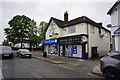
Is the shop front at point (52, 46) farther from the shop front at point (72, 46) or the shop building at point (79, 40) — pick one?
the shop front at point (72, 46)

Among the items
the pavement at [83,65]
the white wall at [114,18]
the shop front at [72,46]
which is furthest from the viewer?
the shop front at [72,46]

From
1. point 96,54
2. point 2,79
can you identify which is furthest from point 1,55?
point 96,54

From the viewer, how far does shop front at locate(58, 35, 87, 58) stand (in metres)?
13.9

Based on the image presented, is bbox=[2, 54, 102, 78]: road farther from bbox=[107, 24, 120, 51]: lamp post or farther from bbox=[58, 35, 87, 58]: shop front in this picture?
bbox=[58, 35, 87, 58]: shop front

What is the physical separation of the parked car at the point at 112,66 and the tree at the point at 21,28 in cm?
3025

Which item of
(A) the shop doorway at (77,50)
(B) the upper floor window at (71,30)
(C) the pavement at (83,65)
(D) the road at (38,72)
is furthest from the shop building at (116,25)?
(D) the road at (38,72)

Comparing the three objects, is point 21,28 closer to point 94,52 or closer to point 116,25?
point 94,52

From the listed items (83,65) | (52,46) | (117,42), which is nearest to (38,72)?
(83,65)

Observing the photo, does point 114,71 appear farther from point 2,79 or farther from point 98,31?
point 98,31

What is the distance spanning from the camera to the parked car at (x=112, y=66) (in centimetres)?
477

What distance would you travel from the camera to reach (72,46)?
15.5 metres

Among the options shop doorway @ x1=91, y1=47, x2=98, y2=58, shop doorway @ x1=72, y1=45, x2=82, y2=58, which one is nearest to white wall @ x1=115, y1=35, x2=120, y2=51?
shop doorway @ x1=91, y1=47, x2=98, y2=58

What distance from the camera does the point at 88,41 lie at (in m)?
14.6

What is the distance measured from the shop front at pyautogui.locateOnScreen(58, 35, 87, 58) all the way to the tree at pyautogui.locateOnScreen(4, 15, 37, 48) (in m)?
18.8
